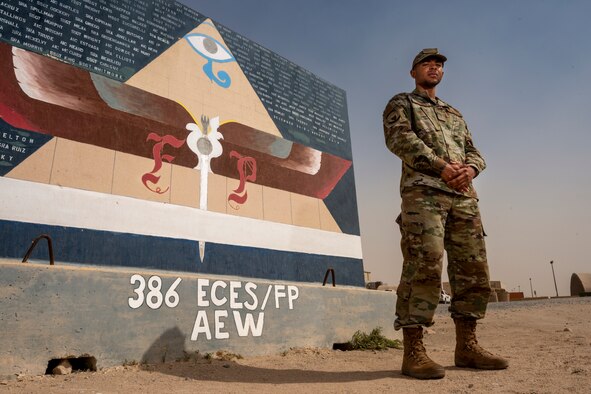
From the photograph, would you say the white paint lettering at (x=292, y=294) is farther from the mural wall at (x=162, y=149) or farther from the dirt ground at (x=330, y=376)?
the mural wall at (x=162, y=149)

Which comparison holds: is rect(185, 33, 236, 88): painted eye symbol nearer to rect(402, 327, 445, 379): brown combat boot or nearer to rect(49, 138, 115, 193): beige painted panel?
rect(49, 138, 115, 193): beige painted panel

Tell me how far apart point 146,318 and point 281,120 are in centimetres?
361

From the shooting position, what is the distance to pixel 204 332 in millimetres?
2926

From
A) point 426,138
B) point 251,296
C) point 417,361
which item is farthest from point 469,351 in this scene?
point 251,296

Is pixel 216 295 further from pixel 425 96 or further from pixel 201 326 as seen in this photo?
pixel 425 96

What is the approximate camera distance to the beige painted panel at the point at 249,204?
4.79 meters

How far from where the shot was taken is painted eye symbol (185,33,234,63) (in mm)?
5109

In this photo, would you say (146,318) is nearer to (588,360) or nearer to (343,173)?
(588,360)

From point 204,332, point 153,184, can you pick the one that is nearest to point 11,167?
point 153,184

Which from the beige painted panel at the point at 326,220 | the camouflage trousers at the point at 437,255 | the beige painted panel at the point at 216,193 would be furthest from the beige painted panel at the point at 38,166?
the beige painted panel at the point at 326,220

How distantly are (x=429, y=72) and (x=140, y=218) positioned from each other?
9.21 feet

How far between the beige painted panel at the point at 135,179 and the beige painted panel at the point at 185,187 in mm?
74

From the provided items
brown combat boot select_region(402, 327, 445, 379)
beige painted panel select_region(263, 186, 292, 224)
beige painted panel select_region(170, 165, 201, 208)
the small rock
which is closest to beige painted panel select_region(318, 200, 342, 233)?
beige painted panel select_region(263, 186, 292, 224)

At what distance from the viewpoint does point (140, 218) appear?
4027mm
